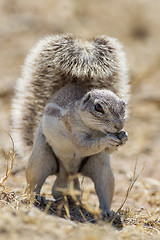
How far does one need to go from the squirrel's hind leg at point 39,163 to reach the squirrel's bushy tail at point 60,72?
68 centimetres

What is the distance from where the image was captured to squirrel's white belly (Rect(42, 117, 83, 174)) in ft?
13.7

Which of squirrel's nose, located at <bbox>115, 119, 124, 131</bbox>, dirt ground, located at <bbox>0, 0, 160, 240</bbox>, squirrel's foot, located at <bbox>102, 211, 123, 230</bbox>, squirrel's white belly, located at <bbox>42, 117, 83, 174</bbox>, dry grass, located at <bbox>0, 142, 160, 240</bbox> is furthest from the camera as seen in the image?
squirrel's white belly, located at <bbox>42, 117, 83, 174</bbox>

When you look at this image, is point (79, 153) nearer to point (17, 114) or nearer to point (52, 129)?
point (52, 129)

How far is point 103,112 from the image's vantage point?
3779 mm

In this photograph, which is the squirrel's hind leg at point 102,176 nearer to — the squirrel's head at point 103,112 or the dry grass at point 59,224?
the dry grass at point 59,224

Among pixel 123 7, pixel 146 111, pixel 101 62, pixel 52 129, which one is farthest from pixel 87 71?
pixel 123 7

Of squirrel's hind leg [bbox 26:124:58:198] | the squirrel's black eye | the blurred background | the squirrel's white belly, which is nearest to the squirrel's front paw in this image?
the squirrel's black eye

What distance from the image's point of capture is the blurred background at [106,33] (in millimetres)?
8664

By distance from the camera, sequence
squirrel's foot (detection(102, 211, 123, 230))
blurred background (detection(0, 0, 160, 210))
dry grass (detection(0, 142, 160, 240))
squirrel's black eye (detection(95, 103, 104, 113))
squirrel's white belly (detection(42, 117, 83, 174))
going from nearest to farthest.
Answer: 1. dry grass (detection(0, 142, 160, 240))
2. squirrel's black eye (detection(95, 103, 104, 113))
3. squirrel's foot (detection(102, 211, 123, 230))
4. squirrel's white belly (detection(42, 117, 83, 174))
5. blurred background (detection(0, 0, 160, 210))

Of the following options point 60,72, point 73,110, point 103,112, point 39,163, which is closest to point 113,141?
point 103,112

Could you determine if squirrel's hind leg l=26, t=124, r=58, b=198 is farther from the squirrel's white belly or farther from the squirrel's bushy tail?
the squirrel's bushy tail

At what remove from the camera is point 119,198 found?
556 cm

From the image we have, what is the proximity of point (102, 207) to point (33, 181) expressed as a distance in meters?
0.85

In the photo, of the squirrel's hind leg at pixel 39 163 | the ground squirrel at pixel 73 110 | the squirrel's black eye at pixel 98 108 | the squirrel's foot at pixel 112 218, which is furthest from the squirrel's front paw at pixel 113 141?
the squirrel's hind leg at pixel 39 163
